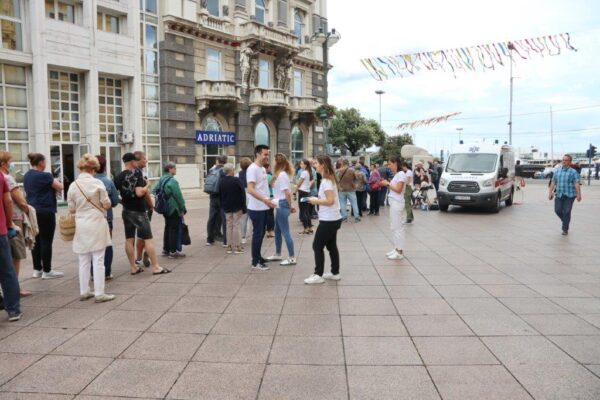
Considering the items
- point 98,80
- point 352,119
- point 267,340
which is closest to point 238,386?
point 267,340

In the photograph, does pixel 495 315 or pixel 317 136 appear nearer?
pixel 495 315

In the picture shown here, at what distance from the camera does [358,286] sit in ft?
21.1

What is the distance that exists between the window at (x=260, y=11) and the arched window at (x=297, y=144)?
22.2 feet

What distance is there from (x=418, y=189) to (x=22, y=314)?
48.3 ft

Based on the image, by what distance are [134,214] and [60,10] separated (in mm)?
15495

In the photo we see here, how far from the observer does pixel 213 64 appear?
24.8m

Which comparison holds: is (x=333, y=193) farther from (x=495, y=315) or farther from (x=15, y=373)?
(x=15, y=373)

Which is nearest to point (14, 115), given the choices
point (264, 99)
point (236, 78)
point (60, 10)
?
point (60, 10)

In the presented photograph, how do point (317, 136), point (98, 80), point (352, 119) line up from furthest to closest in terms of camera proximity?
point (352, 119) → point (317, 136) → point (98, 80)

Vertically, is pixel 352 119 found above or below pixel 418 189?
above

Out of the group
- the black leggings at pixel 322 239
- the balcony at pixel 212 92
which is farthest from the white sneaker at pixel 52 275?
the balcony at pixel 212 92

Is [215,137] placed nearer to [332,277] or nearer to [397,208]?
[397,208]

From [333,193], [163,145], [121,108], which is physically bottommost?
[333,193]

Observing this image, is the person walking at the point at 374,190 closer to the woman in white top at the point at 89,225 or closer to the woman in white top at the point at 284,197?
the woman in white top at the point at 284,197
